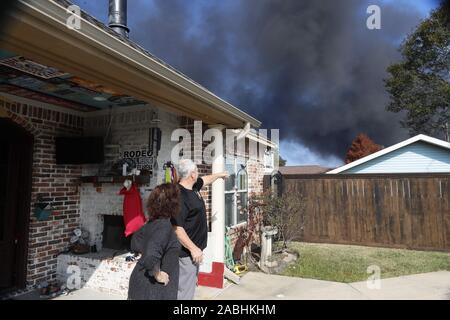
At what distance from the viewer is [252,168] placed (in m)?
7.77

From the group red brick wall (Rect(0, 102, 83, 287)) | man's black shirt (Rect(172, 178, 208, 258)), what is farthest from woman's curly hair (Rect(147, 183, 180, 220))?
red brick wall (Rect(0, 102, 83, 287))

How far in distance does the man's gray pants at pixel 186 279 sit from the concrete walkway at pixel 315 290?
1.47m

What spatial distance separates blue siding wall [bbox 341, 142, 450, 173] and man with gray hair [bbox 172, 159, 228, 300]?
10.8m

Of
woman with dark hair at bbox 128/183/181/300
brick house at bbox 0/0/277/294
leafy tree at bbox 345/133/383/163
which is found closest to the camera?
woman with dark hair at bbox 128/183/181/300

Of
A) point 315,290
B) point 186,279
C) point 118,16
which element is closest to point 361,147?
point 315,290

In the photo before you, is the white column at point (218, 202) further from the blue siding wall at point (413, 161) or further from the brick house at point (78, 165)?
the blue siding wall at point (413, 161)

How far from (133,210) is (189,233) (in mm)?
1820

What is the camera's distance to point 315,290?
4.54 m

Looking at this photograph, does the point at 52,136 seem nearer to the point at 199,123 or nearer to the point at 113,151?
the point at 113,151

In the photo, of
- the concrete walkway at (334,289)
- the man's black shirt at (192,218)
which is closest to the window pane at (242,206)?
the concrete walkway at (334,289)

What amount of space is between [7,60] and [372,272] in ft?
19.4

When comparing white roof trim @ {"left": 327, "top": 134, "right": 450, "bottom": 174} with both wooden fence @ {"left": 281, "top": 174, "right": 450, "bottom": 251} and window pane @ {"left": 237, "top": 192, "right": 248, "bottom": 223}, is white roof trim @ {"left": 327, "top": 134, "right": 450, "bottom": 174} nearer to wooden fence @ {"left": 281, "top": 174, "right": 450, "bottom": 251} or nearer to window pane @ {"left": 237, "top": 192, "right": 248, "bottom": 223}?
wooden fence @ {"left": 281, "top": 174, "right": 450, "bottom": 251}

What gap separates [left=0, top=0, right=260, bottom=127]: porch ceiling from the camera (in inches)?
68.1

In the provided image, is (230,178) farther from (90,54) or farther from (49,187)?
(90,54)
